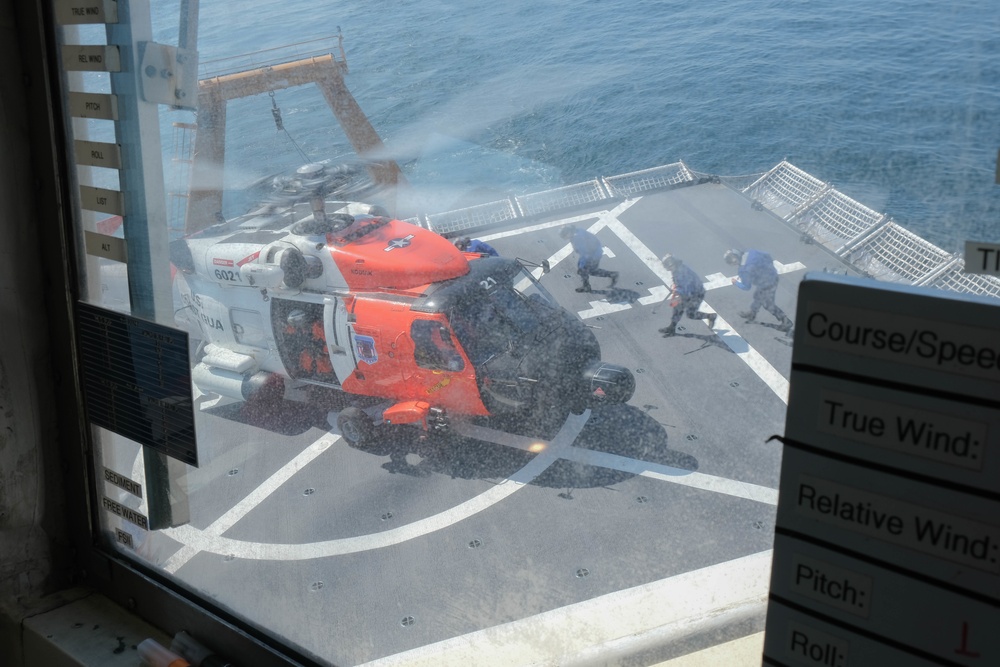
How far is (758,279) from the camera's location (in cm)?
108

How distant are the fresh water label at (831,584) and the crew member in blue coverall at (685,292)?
0.54 meters

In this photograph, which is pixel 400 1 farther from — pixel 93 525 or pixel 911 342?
pixel 93 525

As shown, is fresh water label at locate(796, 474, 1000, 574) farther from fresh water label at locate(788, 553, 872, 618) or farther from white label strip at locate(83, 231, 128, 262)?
white label strip at locate(83, 231, 128, 262)

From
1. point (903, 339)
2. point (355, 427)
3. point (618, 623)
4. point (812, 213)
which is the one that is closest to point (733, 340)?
point (812, 213)

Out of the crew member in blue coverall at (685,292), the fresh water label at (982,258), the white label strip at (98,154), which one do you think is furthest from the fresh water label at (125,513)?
the fresh water label at (982,258)

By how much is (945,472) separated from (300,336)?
1264 mm

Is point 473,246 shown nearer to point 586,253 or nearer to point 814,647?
point 586,253

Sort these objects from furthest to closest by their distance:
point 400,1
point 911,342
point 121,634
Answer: point 121,634, point 400,1, point 911,342

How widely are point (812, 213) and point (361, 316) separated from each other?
0.95 meters

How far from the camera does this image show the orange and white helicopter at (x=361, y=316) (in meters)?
1.43

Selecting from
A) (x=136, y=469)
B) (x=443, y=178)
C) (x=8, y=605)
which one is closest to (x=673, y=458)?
(x=443, y=178)

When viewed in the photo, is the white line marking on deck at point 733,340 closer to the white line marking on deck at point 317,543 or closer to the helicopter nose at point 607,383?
the helicopter nose at point 607,383

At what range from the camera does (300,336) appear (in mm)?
1636

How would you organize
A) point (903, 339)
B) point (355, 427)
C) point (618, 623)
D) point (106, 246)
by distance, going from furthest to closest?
point (355, 427)
point (106, 246)
point (618, 623)
point (903, 339)
